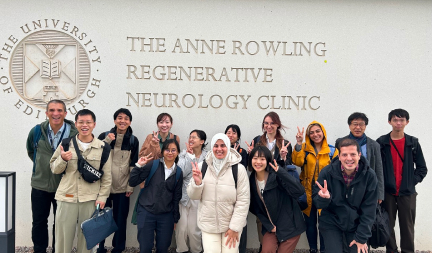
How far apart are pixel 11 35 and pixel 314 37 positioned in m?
4.55

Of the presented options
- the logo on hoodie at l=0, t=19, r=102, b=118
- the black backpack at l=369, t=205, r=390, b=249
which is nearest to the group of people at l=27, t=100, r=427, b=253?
the black backpack at l=369, t=205, r=390, b=249

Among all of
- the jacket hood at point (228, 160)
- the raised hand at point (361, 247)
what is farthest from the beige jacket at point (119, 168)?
the raised hand at point (361, 247)

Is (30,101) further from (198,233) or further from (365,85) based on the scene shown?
(365,85)

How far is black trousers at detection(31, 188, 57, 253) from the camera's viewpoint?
429 cm

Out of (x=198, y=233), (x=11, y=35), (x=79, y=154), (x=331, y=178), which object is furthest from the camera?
(x=11, y=35)

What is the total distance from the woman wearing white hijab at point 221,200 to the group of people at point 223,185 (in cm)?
1

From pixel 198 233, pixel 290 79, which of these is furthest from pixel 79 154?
pixel 290 79

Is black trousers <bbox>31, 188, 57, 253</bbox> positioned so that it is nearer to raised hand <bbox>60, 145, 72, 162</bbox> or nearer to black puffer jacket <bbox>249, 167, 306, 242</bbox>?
raised hand <bbox>60, 145, 72, 162</bbox>

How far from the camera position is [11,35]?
4945 mm

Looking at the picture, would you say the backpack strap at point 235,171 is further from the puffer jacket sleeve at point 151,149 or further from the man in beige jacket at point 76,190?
the man in beige jacket at point 76,190

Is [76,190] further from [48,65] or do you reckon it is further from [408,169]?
[408,169]

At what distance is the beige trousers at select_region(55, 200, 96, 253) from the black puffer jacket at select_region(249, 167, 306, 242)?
1.95 metres

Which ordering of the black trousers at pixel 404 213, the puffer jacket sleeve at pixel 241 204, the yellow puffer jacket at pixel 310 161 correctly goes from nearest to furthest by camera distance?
the puffer jacket sleeve at pixel 241 204, the yellow puffer jacket at pixel 310 161, the black trousers at pixel 404 213

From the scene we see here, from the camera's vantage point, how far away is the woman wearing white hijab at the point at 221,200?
3633mm
